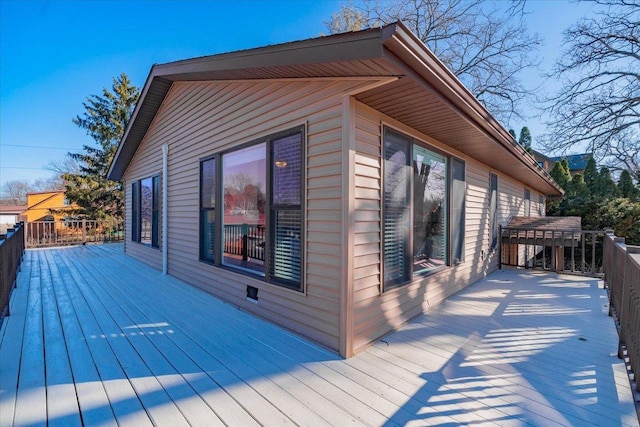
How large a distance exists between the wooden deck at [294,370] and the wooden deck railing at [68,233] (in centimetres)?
949

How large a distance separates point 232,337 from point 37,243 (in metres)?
12.8

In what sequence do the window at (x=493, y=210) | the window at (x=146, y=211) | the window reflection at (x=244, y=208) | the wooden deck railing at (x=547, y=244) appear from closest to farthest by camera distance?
the window reflection at (x=244, y=208) → the wooden deck railing at (x=547, y=244) → the window at (x=493, y=210) → the window at (x=146, y=211)

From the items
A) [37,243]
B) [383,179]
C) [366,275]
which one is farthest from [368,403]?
[37,243]

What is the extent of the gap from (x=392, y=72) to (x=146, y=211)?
7163mm

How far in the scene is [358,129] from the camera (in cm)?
270

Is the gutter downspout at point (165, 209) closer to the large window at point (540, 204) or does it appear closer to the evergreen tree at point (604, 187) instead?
the large window at point (540, 204)

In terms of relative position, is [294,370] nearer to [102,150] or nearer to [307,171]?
[307,171]

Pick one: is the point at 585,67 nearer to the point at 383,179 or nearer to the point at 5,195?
the point at 383,179

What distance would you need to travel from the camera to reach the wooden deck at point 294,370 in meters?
1.87

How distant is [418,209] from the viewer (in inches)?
149

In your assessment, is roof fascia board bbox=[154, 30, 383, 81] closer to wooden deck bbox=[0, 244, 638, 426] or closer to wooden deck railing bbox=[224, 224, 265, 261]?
wooden deck railing bbox=[224, 224, 265, 261]

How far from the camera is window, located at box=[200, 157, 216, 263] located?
185 inches

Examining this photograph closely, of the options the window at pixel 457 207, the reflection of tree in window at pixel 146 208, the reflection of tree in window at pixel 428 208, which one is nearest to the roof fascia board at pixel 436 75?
the reflection of tree in window at pixel 428 208

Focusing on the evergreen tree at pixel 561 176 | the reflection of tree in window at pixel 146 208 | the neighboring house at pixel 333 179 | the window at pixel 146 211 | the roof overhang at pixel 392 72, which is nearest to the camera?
the roof overhang at pixel 392 72
